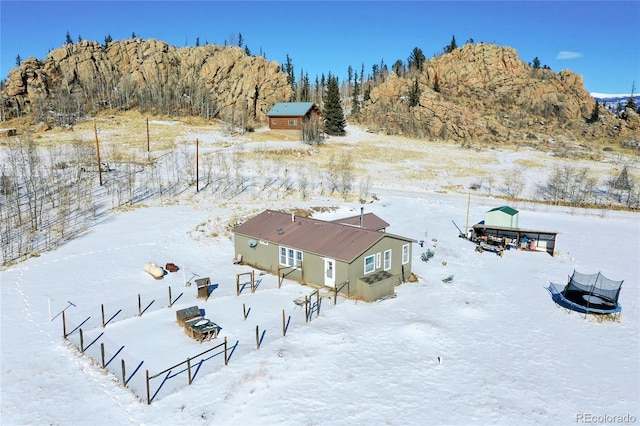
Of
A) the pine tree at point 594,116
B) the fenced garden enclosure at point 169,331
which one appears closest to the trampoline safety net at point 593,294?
the fenced garden enclosure at point 169,331

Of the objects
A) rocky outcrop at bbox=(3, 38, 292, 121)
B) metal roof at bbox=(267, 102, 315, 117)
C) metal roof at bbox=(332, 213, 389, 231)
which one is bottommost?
metal roof at bbox=(332, 213, 389, 231)

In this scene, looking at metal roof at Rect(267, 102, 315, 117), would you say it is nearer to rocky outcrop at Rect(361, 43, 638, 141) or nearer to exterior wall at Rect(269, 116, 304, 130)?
exterior wall at Rect(269, 116, 304, 130)

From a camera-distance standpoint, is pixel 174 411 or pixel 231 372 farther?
pixel 231 372

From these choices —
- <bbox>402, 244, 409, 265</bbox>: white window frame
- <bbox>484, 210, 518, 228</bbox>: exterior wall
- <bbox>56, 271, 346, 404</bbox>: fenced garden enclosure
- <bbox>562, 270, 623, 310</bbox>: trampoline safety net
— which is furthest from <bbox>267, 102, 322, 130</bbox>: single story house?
<bbox>562, 270, 623, 310</bbox>: trampoline safety net

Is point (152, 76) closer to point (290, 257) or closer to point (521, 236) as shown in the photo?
point (290, 257)

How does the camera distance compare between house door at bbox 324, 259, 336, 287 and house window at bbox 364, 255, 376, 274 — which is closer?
house door at bbox 324, 259, 336, 287

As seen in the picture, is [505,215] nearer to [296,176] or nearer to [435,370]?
[435,370]

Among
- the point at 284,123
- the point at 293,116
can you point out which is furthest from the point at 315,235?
the point at 284,123

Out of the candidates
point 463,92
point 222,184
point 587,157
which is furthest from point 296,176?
point 463,92
